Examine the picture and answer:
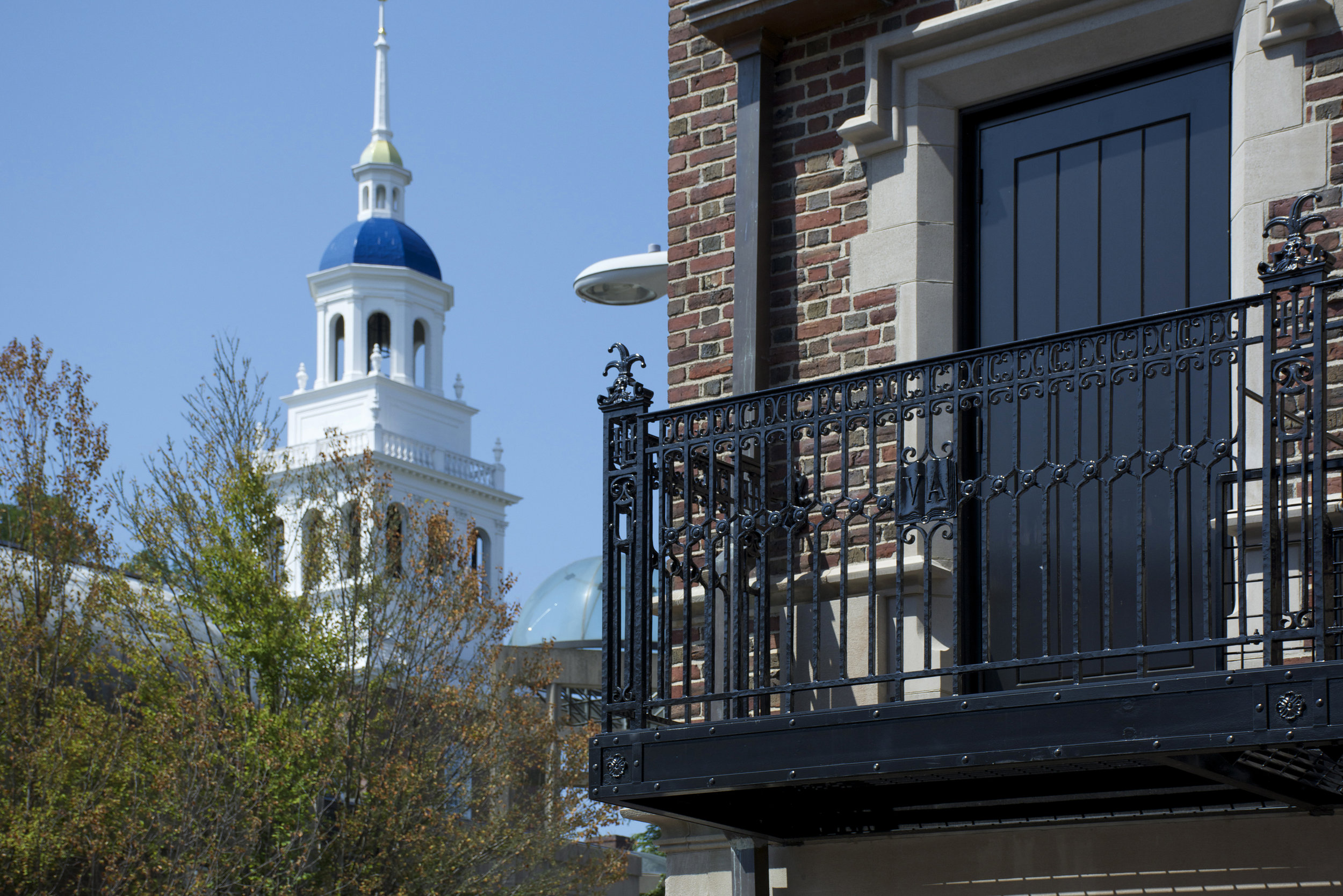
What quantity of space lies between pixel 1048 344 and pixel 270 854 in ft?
62.7

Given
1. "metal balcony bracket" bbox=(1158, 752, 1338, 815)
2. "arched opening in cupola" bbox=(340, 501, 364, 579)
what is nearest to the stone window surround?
"metal balcony bracket" bbox=(1158, 752, 1338, 815)

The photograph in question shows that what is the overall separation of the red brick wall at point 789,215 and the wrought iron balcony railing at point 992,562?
48cm

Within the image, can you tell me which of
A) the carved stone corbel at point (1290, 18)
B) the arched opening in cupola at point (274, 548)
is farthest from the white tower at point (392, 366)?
the carved stone corbel at point (1290, 18)

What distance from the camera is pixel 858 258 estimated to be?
25.1 feet

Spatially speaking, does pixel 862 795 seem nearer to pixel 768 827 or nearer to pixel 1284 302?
pixel 768 827

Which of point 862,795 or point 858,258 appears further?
point 858,258

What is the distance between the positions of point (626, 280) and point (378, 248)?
5832cm

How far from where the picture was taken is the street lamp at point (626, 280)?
1012cm

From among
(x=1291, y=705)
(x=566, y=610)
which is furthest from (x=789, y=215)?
(x=566, y=610)

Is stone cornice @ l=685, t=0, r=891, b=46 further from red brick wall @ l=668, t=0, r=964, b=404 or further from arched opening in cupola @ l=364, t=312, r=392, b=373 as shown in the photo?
arched opening in cupola @ l=364, t=312, r=392, b=373

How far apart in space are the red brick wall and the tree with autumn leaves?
1336cm

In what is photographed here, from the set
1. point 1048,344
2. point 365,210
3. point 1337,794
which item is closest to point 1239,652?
point 1337,794

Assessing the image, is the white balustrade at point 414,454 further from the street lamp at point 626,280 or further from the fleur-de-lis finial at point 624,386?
the fleur-de-lis finial at point 624,386

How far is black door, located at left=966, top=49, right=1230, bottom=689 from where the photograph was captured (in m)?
6.82
